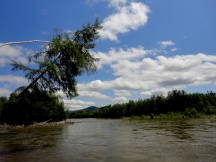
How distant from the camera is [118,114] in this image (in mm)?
111125

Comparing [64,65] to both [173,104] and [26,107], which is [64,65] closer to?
[26,107]

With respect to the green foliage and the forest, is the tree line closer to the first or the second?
the green foliage

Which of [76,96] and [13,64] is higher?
[13,64]

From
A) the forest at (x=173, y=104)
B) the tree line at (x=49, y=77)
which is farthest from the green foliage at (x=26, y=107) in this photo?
the forest at (x=173, y=104)

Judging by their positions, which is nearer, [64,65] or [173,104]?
[64,65]

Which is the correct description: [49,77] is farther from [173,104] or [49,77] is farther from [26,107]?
[173,104]

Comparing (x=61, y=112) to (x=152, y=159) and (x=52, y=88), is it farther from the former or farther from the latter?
(x=152, y=159)

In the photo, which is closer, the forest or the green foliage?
the green foliage

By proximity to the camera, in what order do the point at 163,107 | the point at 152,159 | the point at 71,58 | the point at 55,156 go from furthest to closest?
the point at 163,107
the point at 71,58
the point at 55,156
the point at 152,159

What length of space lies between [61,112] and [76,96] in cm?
793

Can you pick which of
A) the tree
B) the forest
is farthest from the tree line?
the forest

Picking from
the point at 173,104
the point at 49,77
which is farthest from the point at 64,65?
the point at 173,104

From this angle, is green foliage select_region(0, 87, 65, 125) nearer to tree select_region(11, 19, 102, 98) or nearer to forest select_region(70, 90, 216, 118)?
tree select_region(11, 19, 102, 98)

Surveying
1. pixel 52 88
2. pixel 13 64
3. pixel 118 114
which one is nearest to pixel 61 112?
pixel 52 88
